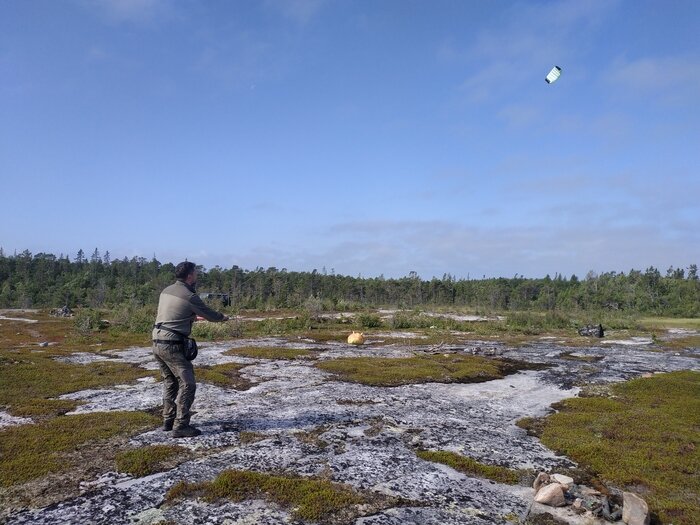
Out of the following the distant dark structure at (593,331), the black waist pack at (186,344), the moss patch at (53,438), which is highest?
the black waist pack at (186,344)

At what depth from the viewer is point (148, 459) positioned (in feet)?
24.4

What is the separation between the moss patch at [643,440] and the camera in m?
7.24

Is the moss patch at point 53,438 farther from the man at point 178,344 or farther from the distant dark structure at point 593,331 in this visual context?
the distant dark structure at point 593,331

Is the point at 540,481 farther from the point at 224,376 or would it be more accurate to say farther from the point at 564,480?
the point at 224,376

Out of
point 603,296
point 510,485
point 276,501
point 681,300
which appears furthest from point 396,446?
point 681,300

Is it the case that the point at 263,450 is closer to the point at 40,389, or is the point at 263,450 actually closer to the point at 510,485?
the point at 510,485

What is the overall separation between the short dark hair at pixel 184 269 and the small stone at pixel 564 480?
7.13m

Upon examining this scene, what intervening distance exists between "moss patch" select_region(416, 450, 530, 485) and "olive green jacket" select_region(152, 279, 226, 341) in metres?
4.55

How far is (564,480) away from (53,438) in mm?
8588

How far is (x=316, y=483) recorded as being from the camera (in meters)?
6.73

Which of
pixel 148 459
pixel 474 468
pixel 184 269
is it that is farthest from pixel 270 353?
pixel 474 468

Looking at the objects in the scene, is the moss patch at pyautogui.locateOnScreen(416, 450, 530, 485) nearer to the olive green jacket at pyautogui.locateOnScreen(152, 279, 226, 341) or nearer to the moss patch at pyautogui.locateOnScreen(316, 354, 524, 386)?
the olive green jacket at pyautogui.locateOnScreen(152, 279, 226, 341)

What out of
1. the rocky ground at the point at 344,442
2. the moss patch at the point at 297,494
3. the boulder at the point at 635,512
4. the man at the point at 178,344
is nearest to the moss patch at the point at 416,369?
the rocky ground at the point at 344,442

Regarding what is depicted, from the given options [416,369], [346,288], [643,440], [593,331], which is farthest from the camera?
[346,288]
